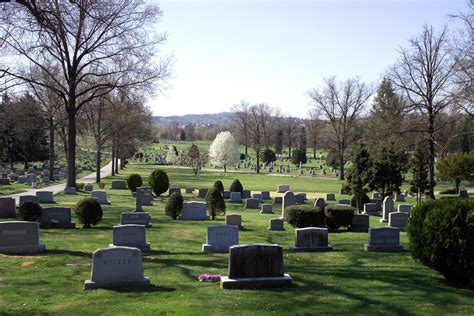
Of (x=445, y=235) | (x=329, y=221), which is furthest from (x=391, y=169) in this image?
(x=445, y=235)

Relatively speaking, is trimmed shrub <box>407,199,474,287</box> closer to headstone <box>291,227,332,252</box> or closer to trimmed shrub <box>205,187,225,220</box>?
headstone <box>291,227,332,252</box>

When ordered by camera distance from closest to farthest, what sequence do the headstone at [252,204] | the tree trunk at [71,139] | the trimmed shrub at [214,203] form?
the trimmed shrub at [214,203], the headstone at [252,204], the tree trunk at [71,139]

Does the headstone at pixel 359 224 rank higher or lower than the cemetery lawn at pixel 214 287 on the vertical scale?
higher

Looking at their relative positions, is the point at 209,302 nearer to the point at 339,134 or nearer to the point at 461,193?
the point at 461,193

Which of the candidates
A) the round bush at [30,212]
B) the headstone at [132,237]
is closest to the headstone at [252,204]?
the round bush at [30,212]

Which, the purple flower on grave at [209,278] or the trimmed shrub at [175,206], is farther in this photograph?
the trimmed shrub at [175,206]

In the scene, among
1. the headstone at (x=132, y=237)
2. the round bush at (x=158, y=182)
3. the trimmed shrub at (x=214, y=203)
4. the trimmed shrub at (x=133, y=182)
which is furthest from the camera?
the trimmed shrub at (x=133, y=182)

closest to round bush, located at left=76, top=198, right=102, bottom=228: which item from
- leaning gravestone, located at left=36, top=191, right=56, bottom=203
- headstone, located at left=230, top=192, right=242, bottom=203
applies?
leaning gravestone, located at left=36, top=191, right=56, bottom=203

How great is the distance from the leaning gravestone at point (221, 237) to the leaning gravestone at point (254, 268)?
4.94 metres

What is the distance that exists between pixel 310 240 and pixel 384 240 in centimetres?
230

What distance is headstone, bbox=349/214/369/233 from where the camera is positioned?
21.6 m

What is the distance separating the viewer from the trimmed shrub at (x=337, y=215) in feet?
69.3

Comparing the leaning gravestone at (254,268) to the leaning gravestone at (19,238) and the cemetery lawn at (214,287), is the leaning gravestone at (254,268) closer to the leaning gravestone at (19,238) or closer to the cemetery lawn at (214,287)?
the cemetery lawn at (214,287)

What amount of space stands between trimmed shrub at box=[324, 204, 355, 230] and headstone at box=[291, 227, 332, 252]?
17.4ft
